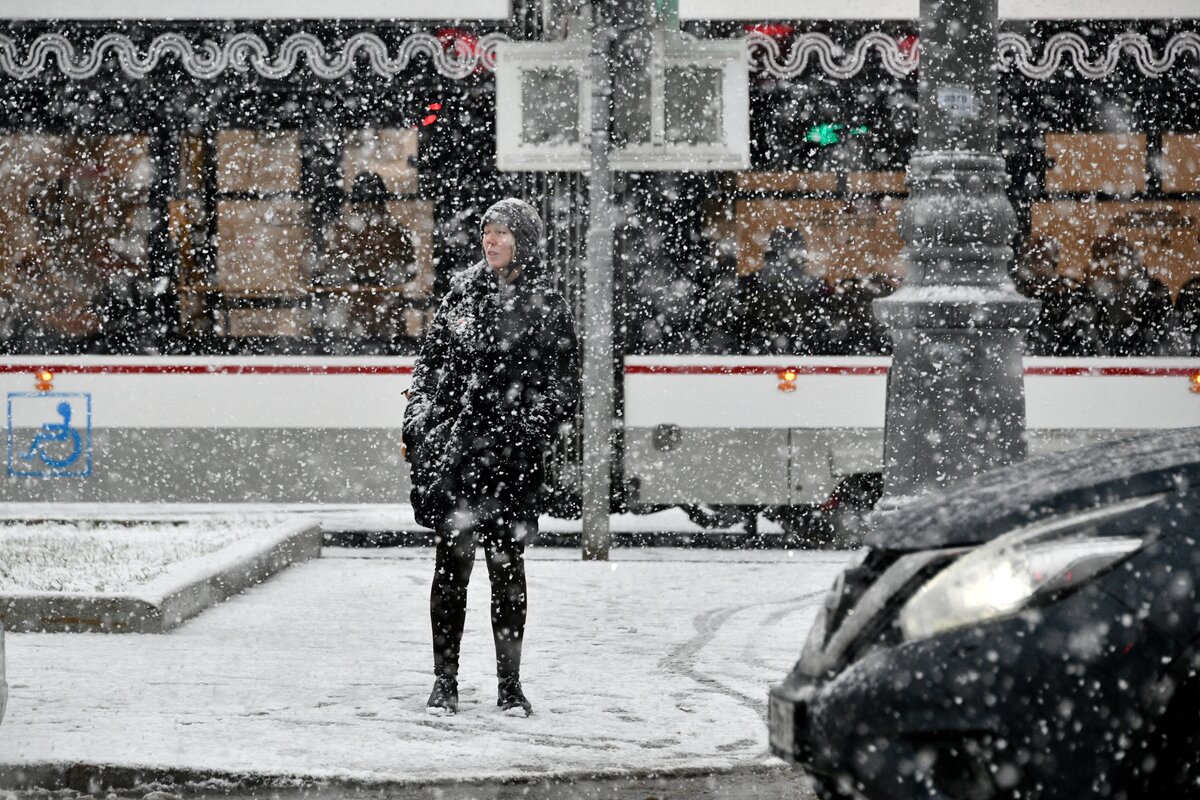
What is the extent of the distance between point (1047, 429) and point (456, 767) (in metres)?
6.82

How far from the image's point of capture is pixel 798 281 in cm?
1156

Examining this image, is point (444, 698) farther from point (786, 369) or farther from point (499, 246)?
point (786, 369)

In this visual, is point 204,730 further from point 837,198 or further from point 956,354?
point 837,198

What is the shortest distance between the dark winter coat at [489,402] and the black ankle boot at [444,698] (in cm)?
58

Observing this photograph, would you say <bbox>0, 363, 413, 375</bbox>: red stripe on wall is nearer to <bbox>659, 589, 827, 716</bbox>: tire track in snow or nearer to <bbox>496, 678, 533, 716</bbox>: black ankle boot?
<bbox>659, 589, 827, 716</bbox>: tire track in snow

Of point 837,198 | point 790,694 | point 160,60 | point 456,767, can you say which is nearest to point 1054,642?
point 790,694

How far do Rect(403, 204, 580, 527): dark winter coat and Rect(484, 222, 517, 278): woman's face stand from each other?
3 cm

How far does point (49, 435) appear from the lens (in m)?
11.7

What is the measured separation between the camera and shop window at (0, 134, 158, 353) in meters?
11.8

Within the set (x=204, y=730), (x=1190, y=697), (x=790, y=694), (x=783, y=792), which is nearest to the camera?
(x=1190, y=697)

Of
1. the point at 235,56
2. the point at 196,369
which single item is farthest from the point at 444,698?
the point at 235,56

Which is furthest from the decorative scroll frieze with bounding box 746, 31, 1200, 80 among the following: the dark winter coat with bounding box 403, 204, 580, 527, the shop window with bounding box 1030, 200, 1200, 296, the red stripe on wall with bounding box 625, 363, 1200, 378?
the dark winter coat with bounding box 403, 204, 580, 527

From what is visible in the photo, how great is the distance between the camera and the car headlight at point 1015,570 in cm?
347

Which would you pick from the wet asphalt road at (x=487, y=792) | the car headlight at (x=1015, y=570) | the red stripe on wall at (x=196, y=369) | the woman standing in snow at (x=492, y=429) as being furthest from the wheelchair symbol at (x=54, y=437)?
the car headlight at (x=1015, y=570)
